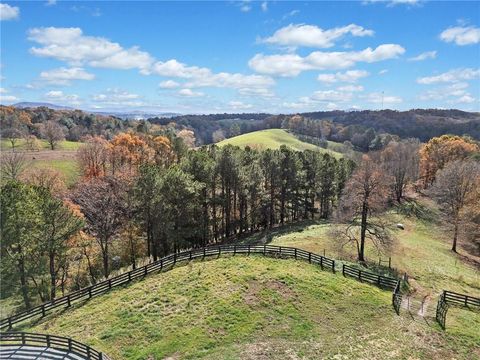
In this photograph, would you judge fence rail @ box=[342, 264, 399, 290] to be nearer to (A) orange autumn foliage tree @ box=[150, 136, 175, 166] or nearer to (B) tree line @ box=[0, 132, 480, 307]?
(B) tree line @ box=[0, 132, 480, 307]

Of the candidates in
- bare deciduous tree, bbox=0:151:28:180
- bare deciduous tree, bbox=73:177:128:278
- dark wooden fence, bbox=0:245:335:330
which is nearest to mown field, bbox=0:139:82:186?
bare deciduous tree, bbox=0:151:28:180

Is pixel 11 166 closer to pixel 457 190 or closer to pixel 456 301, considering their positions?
pixel 456 301

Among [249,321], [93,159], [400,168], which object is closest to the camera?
[249,321]

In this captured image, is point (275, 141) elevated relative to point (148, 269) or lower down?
elevated

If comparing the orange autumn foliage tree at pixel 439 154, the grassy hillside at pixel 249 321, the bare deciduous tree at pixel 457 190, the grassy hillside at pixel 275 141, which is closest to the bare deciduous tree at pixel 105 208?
the grassy hillside at pixel 249 321

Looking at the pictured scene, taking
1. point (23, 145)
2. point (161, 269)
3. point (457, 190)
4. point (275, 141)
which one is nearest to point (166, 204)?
point (161, 269)

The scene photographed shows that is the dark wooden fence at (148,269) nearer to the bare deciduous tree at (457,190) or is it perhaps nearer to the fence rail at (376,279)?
the fence rail at (376,279)

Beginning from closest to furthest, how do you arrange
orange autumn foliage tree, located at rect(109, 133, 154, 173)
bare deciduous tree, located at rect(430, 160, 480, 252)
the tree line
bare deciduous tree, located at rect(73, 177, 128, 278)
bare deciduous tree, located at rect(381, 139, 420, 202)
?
the tree line < bare deciduous tree, located at rect(73, 177, 128, 278) < bare deciduous tree, located at rect(430, 160, 480, 252) < orange autumn foliage tree, located at rect(109, 133, 154, 173) < bare deciduous tree, located at rect(381, 139, 420, 202)

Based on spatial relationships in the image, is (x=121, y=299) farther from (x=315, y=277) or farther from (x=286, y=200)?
(x=286, y=200)
